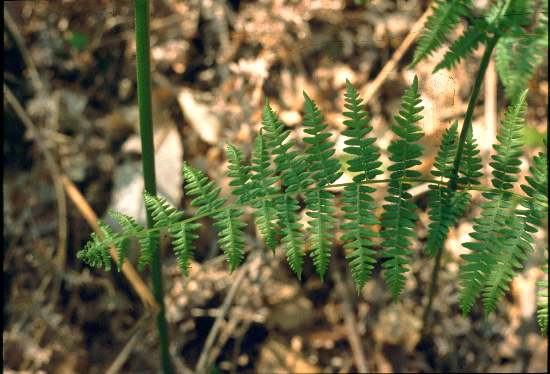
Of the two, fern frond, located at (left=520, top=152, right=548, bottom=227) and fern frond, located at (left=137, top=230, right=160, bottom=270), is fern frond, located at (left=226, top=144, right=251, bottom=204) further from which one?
fern frond, located at (left=520, top=152, right=548, bottom=227)

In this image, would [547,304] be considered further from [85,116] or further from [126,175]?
[85,116]

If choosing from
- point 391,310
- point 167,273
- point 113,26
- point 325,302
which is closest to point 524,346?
point 391,310

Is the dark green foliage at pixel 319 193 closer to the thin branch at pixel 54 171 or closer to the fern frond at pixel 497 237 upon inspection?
the fern frond at pixel 497 237

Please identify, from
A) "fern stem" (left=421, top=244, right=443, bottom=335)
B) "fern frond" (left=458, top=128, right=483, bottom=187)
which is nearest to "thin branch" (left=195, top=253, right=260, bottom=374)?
"fern stem" (left=421, top=244, right=443, bottom=335)

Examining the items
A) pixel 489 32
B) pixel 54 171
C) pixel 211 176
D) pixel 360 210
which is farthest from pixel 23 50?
pixel 489 32

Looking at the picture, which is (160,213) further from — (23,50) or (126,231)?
(23,50)

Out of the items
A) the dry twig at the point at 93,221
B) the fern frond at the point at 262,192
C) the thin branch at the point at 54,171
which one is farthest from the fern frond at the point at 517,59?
the thin branch at the point at 54,171
